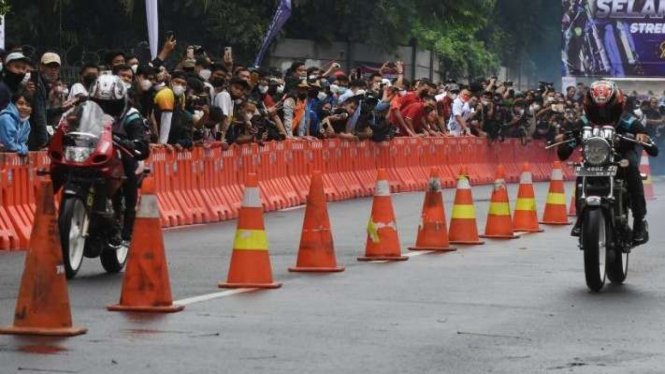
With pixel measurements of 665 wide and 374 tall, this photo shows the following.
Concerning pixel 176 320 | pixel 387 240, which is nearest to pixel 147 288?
pixel 176 320

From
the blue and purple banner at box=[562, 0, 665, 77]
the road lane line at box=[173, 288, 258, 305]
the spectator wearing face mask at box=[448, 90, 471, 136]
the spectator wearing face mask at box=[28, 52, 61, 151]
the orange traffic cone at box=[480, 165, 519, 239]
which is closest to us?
the road lane line at box=[173, 288, 258, 305]

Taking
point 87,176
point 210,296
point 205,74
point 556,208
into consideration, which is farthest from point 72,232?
point 205,74

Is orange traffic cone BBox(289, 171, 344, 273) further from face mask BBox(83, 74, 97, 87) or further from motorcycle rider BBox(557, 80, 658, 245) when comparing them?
face mask BBox(83, 74, 97, 87)

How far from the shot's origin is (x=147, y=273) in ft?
37.6

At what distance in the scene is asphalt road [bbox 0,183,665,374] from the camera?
9312mm

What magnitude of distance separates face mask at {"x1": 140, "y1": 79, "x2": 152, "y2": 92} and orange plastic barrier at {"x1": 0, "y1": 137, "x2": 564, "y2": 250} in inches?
31.3

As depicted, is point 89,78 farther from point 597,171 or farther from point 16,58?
point 597,171

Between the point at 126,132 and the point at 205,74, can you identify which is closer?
the point at 126,132

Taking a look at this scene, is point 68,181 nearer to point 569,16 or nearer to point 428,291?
point 428,291

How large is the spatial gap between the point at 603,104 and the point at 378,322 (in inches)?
153

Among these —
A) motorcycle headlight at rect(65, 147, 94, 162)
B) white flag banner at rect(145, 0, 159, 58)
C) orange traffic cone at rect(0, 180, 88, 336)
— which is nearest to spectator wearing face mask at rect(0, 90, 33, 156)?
motorcycle headlight at rect(65, 147, 94, 162)

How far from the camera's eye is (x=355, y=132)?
98.8 ft

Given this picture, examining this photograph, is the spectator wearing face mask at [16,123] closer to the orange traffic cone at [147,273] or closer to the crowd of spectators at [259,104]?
the crowd of spectators at [259,104]

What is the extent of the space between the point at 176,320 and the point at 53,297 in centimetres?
101
